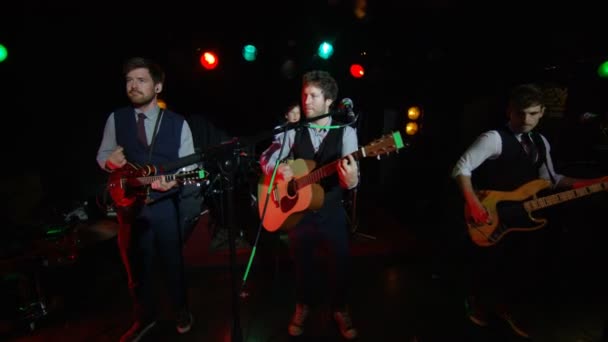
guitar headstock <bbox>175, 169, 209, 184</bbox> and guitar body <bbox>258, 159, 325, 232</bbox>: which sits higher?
guitar headstock <bbox>175, 169, 209, 184</bbox>

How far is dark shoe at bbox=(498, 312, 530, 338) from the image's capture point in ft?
8.86

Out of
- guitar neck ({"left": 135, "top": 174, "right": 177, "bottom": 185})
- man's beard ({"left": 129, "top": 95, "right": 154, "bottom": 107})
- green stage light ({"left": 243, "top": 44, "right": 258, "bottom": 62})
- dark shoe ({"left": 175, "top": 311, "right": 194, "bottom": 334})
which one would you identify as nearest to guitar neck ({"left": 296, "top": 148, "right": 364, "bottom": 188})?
guitar neck ({"left": 135, "top": 174, "right": 177, "bottom": 185})

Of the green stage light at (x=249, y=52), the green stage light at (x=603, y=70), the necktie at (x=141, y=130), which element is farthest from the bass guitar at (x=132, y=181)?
the green stage light at (x=603, y=70)

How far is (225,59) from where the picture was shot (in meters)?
5.90

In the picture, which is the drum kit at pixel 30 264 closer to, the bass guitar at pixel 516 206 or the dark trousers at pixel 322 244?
the dark trousers at pixel 322 244

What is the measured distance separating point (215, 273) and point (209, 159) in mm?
2682

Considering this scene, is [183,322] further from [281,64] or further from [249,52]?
[281,64]

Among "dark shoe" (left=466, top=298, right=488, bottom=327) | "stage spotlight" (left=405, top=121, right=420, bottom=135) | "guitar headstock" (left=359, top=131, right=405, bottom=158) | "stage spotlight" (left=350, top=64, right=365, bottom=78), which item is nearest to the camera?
"guitar headstock" (left=359, top=131, right=405, bottom=158)

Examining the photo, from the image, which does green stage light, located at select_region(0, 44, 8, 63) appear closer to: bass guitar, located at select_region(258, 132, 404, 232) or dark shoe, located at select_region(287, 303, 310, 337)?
bass guitar, located at select_region(258, 132, 404, 232)

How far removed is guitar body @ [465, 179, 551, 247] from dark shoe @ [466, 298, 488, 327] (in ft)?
2.42

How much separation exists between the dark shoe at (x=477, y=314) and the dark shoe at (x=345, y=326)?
1.28m

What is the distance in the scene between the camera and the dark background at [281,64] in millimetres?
3686

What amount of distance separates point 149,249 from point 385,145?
7.23 feet

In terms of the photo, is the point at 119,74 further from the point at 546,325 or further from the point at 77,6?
the point at 546,325
